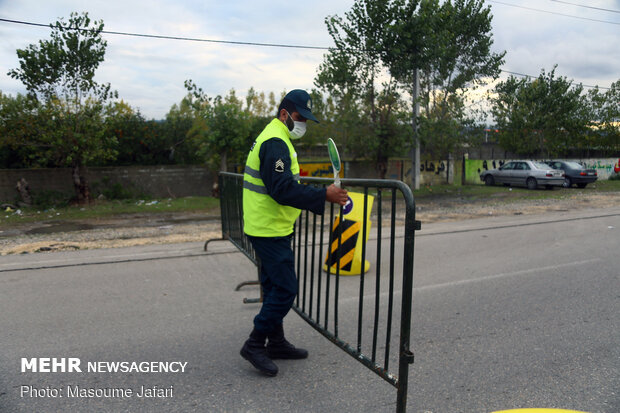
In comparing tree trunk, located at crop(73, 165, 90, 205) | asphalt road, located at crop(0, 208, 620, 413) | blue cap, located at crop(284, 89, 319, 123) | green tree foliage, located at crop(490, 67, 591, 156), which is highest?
green tree foliage, located at crop(490, 67, 591, 156)

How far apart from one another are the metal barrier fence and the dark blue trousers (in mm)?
267

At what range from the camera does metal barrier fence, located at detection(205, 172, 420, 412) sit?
2568mm

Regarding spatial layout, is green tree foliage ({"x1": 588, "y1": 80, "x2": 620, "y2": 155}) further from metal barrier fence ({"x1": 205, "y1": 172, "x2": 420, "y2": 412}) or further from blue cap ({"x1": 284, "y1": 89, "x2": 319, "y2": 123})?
blue cap ({"x1": 284, "y1": 89, "x2": 319, "y2": 123})

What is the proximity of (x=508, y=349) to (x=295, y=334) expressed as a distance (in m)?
1.80

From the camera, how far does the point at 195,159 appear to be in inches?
766

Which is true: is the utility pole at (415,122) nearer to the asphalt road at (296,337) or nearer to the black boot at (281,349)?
the asphalt road at (296,337)

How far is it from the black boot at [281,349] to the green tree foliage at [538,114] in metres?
26.0

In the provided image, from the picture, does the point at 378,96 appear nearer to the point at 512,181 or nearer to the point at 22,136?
the point at 512,181

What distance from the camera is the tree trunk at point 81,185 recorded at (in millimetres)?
15398

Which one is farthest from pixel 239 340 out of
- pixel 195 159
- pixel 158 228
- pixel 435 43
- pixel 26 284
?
pixel 435 43

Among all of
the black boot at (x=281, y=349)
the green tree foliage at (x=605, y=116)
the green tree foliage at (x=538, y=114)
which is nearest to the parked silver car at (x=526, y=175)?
the green tree foliage at (x=538, y=114)

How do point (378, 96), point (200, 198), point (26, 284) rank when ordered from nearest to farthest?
point (26, 284)
point (200, 198)
point (378, 96)

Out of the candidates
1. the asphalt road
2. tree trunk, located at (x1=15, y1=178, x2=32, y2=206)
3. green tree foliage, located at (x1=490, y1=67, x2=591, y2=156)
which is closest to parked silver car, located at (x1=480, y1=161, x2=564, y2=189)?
green tree foliage, located at (x1=490, y1=67, x2=591, y2=156)

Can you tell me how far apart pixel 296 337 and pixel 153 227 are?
8.12 metres
